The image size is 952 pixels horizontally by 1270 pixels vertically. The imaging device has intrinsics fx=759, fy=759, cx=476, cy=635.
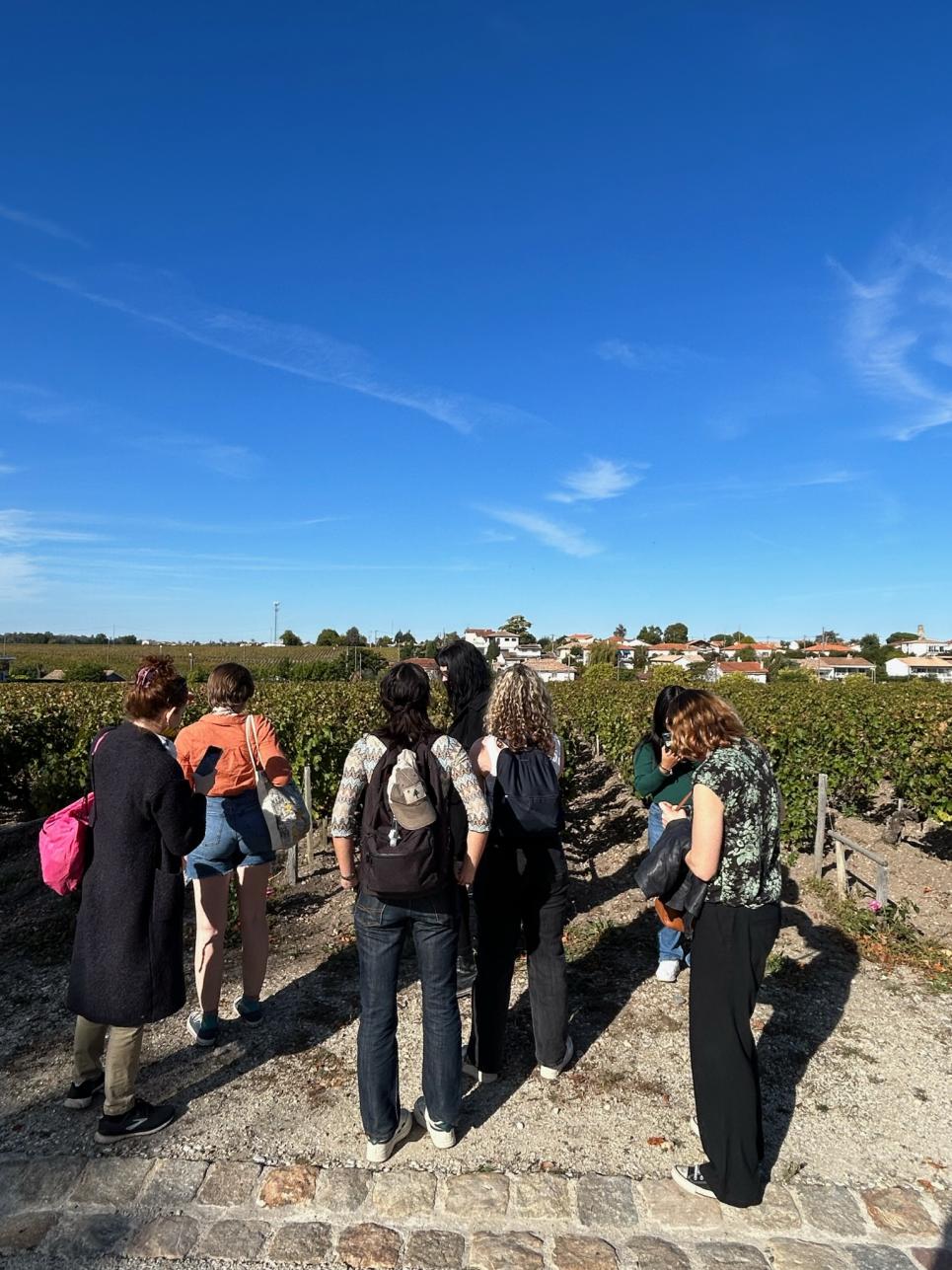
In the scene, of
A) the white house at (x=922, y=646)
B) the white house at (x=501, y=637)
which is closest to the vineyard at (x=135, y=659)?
the white house at (x=501, y=637)

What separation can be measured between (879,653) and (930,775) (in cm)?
13203

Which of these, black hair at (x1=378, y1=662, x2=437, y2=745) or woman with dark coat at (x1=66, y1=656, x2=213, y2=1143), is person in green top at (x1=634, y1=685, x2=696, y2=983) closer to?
black hair at (x1=378, y1=662, x2=437, y2=745)

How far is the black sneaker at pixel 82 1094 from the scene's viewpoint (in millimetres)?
3277

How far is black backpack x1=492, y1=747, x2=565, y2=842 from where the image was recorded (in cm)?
333

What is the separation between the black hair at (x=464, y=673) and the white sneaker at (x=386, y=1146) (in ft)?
6.35

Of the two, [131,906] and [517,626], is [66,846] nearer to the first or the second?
[131,906]

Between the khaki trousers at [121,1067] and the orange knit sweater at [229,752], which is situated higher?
the orange knit sweater at [229,752]

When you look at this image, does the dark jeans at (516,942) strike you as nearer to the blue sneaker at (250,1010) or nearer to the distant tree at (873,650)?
the blue sneaker at (250,1010)

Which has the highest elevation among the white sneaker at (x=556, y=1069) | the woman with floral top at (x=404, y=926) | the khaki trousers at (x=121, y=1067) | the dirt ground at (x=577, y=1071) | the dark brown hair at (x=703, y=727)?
the dark brown hair at (x=703, y=727)

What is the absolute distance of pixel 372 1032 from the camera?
290 centimetres

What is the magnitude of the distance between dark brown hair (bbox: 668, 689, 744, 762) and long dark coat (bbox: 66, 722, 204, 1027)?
77.8 inches

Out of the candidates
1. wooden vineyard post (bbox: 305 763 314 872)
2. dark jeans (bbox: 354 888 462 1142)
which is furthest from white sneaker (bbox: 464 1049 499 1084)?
wooden vineyard post (bbox: 305 763 314 872)

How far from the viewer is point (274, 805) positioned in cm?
383

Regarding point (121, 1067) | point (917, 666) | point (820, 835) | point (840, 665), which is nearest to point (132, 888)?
point (121, 1067)
